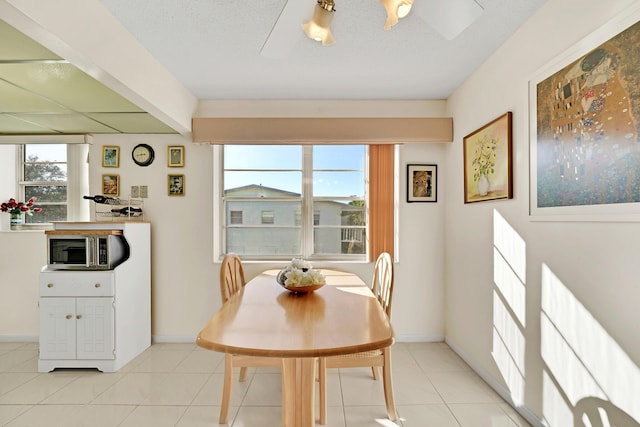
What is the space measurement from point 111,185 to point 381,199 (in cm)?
271

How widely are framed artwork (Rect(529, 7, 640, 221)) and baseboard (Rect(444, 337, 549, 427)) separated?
1171mm

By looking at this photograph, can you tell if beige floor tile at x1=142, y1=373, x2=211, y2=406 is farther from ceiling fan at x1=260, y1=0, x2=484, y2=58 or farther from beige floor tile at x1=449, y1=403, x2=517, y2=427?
ceiling fan at x1=260, y1=0, x2=484, y2=58

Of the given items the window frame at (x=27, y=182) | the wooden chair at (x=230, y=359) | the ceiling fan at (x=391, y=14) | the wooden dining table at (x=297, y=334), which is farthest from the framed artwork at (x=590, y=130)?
the window frame at (x=27, y=182)

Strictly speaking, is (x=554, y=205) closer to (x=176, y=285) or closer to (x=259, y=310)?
(x=259, y=310)

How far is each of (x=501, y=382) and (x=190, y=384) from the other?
224 centimetres

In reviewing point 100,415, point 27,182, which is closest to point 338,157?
point 100,415

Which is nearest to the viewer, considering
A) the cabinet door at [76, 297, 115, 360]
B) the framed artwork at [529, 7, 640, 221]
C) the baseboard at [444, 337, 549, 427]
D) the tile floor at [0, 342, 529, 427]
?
the framed artwork at [529, 7, 640, 221]

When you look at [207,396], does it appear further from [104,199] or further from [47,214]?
[47,214]

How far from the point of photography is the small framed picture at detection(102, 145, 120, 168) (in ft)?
11.4

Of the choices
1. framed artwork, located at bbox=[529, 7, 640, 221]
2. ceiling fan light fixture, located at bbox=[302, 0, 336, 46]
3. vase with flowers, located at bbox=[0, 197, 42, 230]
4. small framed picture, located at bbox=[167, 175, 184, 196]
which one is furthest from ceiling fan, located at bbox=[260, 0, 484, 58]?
vase with flowers, located at bbox=[0, 197, 42, 230]

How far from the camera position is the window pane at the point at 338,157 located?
11.9ft

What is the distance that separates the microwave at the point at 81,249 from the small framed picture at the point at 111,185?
2.20ft

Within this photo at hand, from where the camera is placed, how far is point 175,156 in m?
3.47

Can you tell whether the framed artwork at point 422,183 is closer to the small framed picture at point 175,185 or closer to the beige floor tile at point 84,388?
the small framed picture at point 175,185
